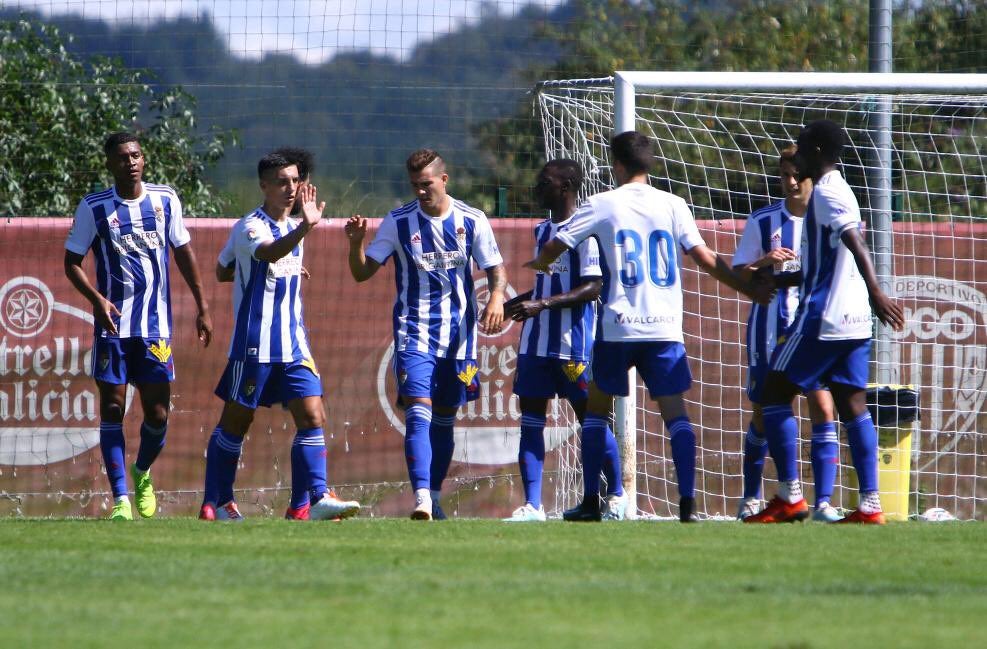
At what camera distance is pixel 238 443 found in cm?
740

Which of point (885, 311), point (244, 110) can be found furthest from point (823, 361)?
point (244, 110)

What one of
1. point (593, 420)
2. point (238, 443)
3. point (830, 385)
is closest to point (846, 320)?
point (830, 385)

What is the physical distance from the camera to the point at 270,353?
7.22 meters

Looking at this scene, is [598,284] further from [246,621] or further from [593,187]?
[246,621]

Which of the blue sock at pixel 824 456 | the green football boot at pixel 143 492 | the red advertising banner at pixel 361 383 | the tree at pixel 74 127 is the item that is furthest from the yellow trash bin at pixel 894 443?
the tree at pixel 74 127

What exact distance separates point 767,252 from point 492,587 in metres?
3.94

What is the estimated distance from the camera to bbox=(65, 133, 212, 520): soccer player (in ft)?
24.8

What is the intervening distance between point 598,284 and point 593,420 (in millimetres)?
1004

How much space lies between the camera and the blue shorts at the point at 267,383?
7246 millimetres

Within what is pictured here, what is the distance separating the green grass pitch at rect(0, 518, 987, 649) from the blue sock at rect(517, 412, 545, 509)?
135 cm

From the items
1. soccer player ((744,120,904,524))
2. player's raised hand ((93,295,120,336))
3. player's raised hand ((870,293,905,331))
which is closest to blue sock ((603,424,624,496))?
soccer player ((744,120,904,524))

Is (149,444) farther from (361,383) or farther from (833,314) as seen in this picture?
(833,314)

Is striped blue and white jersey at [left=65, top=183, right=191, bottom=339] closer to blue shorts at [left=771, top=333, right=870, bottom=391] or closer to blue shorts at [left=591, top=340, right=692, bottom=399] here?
blue shorts at [left=591, top=340, right=692, bottom=399]

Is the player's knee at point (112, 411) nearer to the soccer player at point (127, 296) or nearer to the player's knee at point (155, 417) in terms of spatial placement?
the soccer player at point (127, 296)
